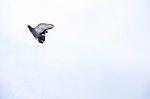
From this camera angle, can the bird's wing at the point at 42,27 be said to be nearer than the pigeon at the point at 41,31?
Yes

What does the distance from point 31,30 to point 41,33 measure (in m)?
2.84

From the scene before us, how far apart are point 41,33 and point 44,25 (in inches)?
43.7

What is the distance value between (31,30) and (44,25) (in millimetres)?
3226

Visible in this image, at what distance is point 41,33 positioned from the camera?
149 ft

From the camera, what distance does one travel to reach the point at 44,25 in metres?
45.3

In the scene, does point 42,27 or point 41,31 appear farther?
point 41,31

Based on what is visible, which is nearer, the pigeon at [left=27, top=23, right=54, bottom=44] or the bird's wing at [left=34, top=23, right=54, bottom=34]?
the bird's wing at [left=34, top=23, right=54, bottom=34]

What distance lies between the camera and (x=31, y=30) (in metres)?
47.8

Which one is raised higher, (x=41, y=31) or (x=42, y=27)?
(x=42, y=27)
